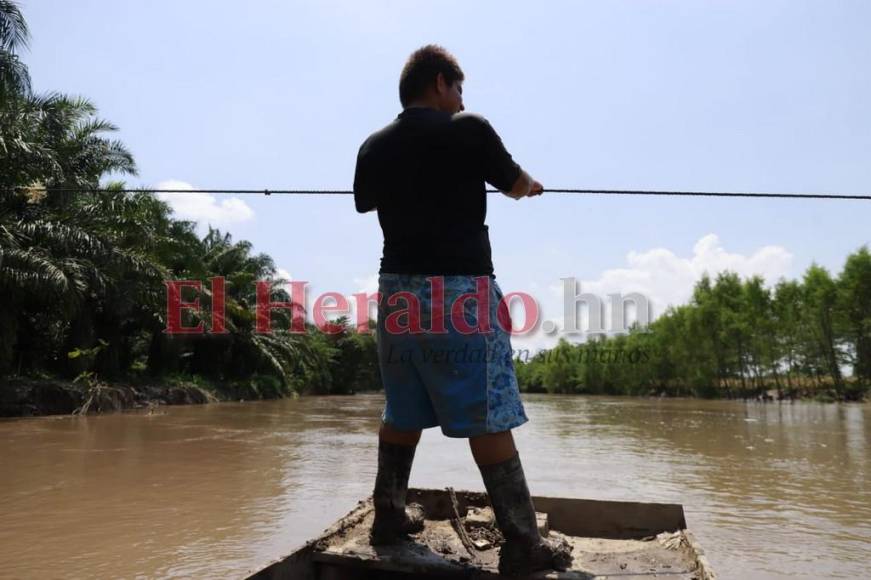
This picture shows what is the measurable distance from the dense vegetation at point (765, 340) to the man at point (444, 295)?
35811 millimetres

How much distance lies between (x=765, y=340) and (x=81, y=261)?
117 feet

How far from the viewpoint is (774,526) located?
4965mm

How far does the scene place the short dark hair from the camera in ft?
7.55

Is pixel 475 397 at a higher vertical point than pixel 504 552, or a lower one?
higher

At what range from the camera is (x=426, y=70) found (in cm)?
230

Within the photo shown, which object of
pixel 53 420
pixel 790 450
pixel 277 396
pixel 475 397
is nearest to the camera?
pixel 475 397

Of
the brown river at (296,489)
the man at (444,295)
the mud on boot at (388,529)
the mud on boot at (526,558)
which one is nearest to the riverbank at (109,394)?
the brown river at (296,489)

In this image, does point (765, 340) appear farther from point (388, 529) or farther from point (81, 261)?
point (388, 529)

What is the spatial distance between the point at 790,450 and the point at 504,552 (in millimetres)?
9677

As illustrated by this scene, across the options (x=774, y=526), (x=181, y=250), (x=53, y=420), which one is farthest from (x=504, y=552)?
(x=181, y=250)

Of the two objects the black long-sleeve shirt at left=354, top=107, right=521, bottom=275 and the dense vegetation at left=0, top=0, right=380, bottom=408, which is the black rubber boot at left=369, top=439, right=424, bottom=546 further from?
the dense vegetation at left=0, top=0, right=380, bottom=408

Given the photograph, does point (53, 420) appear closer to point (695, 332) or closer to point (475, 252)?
point (475, 252)

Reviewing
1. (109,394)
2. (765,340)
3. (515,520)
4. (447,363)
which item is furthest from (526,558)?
(765,340)

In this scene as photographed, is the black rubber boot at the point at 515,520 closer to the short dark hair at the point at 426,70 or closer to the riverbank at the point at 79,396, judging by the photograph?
the short dark hair at the point at 426,70
